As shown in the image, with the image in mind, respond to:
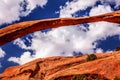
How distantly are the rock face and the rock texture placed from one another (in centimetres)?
2410

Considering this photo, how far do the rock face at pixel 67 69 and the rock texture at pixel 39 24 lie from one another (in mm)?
24103

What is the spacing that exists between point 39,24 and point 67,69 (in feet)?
120

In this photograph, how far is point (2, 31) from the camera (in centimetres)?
1831

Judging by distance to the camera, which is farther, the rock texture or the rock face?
the rock face

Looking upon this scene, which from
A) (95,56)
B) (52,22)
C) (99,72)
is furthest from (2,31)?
(95,56)

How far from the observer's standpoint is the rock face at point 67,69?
169ft

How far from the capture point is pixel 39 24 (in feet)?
68.9

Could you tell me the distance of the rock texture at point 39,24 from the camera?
18480 mm

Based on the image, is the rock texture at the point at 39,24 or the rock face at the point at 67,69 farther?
the rock face at the point at 67,69

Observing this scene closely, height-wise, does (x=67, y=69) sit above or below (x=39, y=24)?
below

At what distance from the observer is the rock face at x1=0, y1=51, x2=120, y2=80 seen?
5153 cm

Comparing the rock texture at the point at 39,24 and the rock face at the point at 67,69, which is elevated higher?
the rock texture at the point at 39,24

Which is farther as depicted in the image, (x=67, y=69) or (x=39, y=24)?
(x=67, y=69)

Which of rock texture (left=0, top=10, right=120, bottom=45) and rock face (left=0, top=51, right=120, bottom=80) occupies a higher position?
rock texture (left=0, top=10, right=120, bottom=45)
